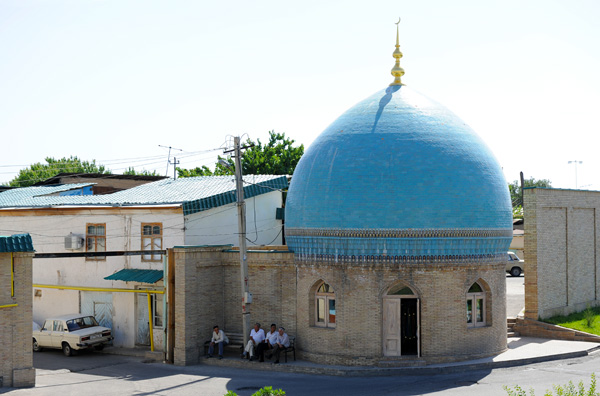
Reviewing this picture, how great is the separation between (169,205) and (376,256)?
839 cm

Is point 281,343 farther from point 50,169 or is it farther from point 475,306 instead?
point 50,169

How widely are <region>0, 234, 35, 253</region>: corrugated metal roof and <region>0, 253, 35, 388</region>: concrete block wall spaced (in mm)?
285

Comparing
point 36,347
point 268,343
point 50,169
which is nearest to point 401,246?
point 268,343

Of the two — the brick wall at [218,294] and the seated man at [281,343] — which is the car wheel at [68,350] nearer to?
the brick wall at [218,294]

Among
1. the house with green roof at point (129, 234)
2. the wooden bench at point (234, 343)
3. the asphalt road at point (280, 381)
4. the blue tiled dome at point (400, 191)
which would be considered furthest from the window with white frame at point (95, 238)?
the blue tiled dome at point (400, 191)

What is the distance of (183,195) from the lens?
27188 mm

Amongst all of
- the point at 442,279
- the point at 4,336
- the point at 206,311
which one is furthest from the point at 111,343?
the point at 442,279

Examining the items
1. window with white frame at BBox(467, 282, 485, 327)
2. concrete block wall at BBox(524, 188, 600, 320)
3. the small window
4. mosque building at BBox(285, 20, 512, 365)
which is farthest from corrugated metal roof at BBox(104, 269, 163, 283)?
concrete block wall at BBox(524, 188, 600, 320)

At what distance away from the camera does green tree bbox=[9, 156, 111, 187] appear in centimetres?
6955

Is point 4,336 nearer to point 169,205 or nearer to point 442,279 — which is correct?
point 169,205

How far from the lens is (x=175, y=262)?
23.6 metres

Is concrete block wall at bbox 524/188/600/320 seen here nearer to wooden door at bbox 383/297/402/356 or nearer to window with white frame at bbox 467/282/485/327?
window with white frame at bbox 467/282/485/327

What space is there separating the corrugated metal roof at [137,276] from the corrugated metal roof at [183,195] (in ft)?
8.31

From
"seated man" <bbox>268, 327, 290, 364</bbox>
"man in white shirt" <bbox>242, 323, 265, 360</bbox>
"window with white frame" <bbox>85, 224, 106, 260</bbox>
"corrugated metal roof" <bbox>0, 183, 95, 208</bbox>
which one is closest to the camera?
"seated man" <bbox>268, 327, 290, 364</bbox>
